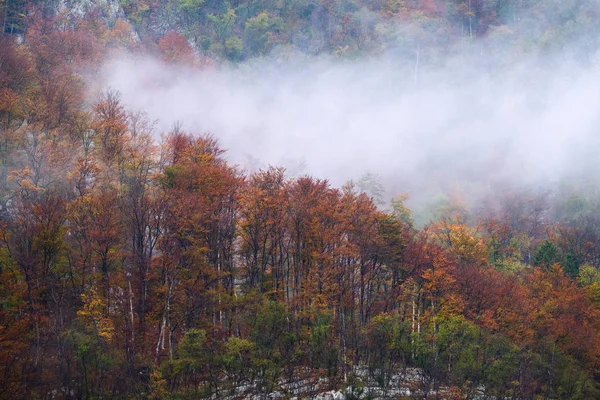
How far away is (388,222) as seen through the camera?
159 ft

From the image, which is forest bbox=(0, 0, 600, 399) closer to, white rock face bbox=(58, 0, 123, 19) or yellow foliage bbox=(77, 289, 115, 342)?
yellow foliage bbox=(77, 289, 115, 342)

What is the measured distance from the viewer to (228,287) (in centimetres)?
4512

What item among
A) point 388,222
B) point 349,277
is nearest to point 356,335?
point 349,277

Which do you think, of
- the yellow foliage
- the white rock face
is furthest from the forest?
the white rock face

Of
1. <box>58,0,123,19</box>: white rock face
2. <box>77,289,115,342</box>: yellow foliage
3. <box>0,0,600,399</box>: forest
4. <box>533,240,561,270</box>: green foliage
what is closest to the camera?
<box>77,289,115,342</box>: yellow foliage

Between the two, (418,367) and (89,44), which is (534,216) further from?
(89,44)

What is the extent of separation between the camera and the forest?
37.7 metres

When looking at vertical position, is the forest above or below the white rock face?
below

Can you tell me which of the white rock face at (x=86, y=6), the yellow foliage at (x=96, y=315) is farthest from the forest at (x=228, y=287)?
the white rock face at (x=86, y=6)

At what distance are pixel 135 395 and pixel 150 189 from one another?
1598cm

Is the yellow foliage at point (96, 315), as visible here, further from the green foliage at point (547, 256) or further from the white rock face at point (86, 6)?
the white rock face at point (86, 6)

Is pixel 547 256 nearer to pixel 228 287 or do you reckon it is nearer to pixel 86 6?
pixel 228 287

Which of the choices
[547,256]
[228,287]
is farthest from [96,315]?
[547,256]

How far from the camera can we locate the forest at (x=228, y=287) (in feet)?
124
